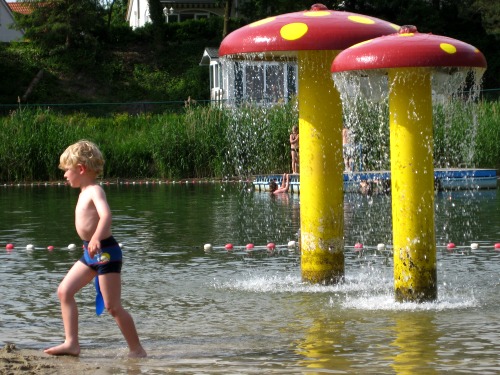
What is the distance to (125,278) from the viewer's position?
1240cm

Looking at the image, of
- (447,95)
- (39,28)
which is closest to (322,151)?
(447,95)

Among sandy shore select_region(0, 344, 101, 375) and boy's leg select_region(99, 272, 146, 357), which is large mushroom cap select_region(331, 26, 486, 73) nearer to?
boy's leg select_region(99, 272, 146, 357)

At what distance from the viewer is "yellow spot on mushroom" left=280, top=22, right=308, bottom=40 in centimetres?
1064

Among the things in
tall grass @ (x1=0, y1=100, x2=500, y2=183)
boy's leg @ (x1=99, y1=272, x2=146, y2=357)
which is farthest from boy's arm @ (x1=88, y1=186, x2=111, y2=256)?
tall grass @ (x1=0, y1=100, x2=500, y2=183)

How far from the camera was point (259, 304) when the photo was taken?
1045 centimetres

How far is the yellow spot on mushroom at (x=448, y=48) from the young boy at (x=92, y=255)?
326 cm

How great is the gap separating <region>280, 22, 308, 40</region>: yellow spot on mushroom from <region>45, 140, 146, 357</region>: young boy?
10.8 feet

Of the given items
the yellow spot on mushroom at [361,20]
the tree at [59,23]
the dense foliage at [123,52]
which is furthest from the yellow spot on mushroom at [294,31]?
the tree at [59,23]

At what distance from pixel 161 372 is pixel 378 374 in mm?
Answer: 1475

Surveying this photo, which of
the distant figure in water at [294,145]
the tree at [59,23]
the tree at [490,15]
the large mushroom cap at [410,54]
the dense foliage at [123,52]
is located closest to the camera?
the large mushroom cap at [410,54]

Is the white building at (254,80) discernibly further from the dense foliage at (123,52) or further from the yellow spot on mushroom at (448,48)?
the yellow spot on mushroom at (448,48)

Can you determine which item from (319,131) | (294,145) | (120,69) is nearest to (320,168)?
(319,131)

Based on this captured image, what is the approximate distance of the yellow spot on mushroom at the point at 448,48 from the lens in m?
9.42

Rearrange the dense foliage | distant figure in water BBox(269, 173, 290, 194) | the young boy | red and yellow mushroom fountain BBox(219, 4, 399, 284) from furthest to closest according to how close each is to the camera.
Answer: the dense foliage → distant figure in water BBox(269, 173, 290, 194) → red and yellow mushroom fountain BBox(219, 4, 399, 284) → the young boy
